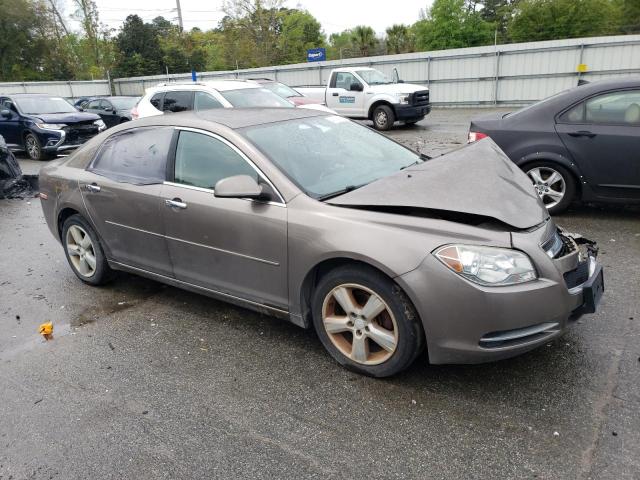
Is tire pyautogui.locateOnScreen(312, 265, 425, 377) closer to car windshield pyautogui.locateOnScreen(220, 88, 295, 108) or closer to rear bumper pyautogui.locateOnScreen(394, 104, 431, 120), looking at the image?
car windshield pyautogui.locateOnScreen(220, 88, 295, 108)

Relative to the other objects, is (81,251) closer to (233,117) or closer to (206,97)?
(233,117)

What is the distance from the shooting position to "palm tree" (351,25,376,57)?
4816 cm

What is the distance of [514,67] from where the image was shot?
68.0ft

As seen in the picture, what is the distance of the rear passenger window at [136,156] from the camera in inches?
161

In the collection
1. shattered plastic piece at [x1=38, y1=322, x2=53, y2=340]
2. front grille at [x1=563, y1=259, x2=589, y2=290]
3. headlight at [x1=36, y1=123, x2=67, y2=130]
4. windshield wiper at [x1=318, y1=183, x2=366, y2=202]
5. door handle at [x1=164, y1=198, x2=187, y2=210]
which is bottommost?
shattered plastic piece at [x1=38, y1=322, x2=53, y2=340]

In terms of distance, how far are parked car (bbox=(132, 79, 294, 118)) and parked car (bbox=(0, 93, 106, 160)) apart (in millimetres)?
3327

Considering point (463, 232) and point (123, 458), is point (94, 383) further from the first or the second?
point (463, 232)

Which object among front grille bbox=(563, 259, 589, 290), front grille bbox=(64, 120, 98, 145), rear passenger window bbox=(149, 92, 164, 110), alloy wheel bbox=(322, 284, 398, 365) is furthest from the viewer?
front grille bbox=(64, 120, 98, 145)

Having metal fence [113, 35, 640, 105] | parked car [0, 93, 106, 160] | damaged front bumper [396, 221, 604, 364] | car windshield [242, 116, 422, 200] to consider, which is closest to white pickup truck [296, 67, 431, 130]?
metal fence [113, 35, 640, 105]

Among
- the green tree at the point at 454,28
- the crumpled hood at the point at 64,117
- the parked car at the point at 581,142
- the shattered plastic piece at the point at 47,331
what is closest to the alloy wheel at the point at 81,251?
the shattered plastic piece at the point at 47,331

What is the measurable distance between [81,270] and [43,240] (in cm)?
213

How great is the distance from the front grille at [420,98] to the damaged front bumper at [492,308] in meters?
13.4

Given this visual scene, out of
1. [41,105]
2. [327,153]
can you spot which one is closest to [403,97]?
[41,105]

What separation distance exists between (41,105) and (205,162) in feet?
40.8
